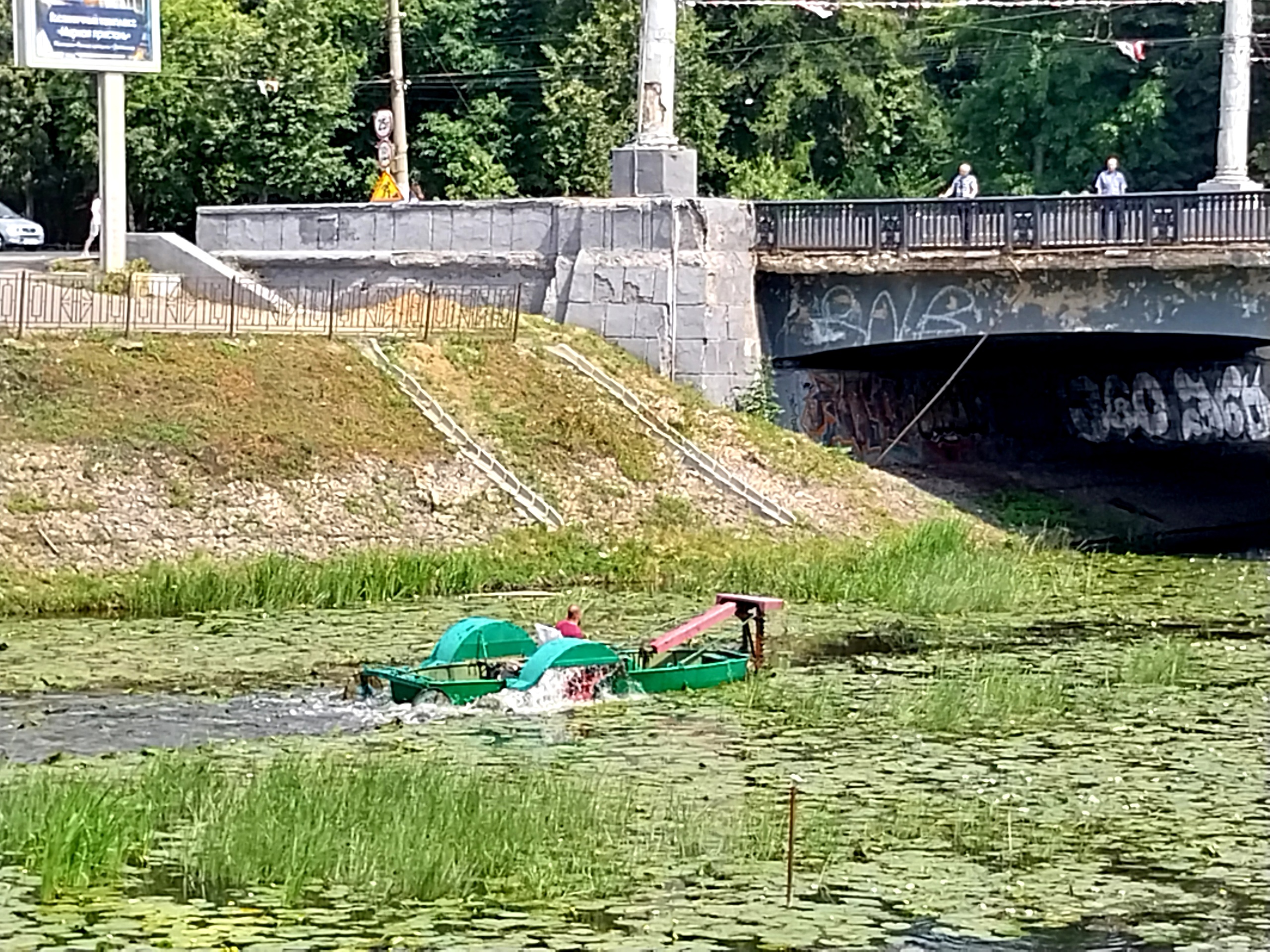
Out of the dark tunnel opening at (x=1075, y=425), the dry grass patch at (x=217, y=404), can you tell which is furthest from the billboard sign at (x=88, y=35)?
the dark tunnel opening at (x=1075, y=425)

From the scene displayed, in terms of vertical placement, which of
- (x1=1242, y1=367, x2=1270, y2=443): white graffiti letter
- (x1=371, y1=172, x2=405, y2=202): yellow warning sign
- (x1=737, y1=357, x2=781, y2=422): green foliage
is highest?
(x1=371, y1=172, x2=405, y2=202): yellow warning sign

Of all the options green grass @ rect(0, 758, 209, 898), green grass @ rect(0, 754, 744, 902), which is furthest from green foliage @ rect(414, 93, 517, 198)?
green grass @ rect(0, 758, 209, 898)

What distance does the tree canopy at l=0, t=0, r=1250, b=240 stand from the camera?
59.2 m

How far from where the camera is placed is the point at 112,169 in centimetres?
3812

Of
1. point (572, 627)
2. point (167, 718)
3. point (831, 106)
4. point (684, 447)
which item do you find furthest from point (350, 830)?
point (831, 106)

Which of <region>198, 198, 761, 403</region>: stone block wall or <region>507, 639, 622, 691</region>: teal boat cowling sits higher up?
<region>198, 198, 761, 403</region>: stone block wall

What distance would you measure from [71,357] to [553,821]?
17425mm

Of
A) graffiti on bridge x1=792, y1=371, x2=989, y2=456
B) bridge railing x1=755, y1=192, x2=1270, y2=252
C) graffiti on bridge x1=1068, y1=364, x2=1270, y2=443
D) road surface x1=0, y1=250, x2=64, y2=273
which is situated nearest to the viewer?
bridge railing x1=755, y1=192, x2=1270, y2=252

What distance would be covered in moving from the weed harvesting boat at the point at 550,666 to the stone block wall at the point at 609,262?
45.2 ft

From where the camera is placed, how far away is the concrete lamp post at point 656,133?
120ft

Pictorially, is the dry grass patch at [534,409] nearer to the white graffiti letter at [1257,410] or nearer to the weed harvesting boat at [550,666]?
the weed harvesting boat at [550,666]

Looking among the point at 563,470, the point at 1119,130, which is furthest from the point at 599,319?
the point at 1119,130

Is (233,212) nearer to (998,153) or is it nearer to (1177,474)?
(1177,474)

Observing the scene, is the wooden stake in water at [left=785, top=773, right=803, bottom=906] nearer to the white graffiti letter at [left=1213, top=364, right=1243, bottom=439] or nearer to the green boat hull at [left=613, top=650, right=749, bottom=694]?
the green boat hull at [left=613, top=650, right=749, bottom=694]
